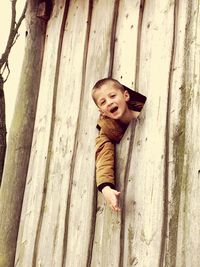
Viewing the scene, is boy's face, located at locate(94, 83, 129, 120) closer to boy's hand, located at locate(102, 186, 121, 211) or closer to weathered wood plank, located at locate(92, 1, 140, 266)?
weathered wood plank, located at locate(92, 1, 140, 266)

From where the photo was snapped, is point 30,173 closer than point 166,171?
No

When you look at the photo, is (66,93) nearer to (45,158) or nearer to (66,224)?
(45,158)

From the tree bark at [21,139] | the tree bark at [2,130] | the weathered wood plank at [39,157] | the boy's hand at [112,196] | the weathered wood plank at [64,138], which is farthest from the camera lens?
the tree bark at [2,130]

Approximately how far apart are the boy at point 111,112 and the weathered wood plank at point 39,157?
627 millimetres

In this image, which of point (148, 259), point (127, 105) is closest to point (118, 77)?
point (127, 105)

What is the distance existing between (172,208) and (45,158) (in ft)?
3.82

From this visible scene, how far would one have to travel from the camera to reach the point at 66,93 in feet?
11.6

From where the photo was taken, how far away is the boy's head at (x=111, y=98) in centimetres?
296

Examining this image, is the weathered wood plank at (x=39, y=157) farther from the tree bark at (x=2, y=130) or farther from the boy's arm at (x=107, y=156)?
the tree bark at (x=2, y=130)

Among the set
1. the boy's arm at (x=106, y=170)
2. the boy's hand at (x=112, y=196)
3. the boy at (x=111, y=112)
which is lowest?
the boy's hand at (x=112, y=196)

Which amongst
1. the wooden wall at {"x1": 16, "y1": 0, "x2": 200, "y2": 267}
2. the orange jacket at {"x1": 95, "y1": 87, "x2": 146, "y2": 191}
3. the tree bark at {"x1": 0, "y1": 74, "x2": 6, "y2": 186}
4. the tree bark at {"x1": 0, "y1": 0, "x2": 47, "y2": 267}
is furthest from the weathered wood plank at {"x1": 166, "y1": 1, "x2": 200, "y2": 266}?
the tree bark at {"x1": 0, "y1": 74, "x2": 6, "y2": 186}

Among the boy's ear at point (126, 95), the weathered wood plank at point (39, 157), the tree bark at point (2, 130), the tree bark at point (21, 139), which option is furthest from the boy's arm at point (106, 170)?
the tree bark at point (2, 130)

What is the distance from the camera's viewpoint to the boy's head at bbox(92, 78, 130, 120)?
296 cm

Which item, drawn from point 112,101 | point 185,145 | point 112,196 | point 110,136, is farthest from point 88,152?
point 185,145
